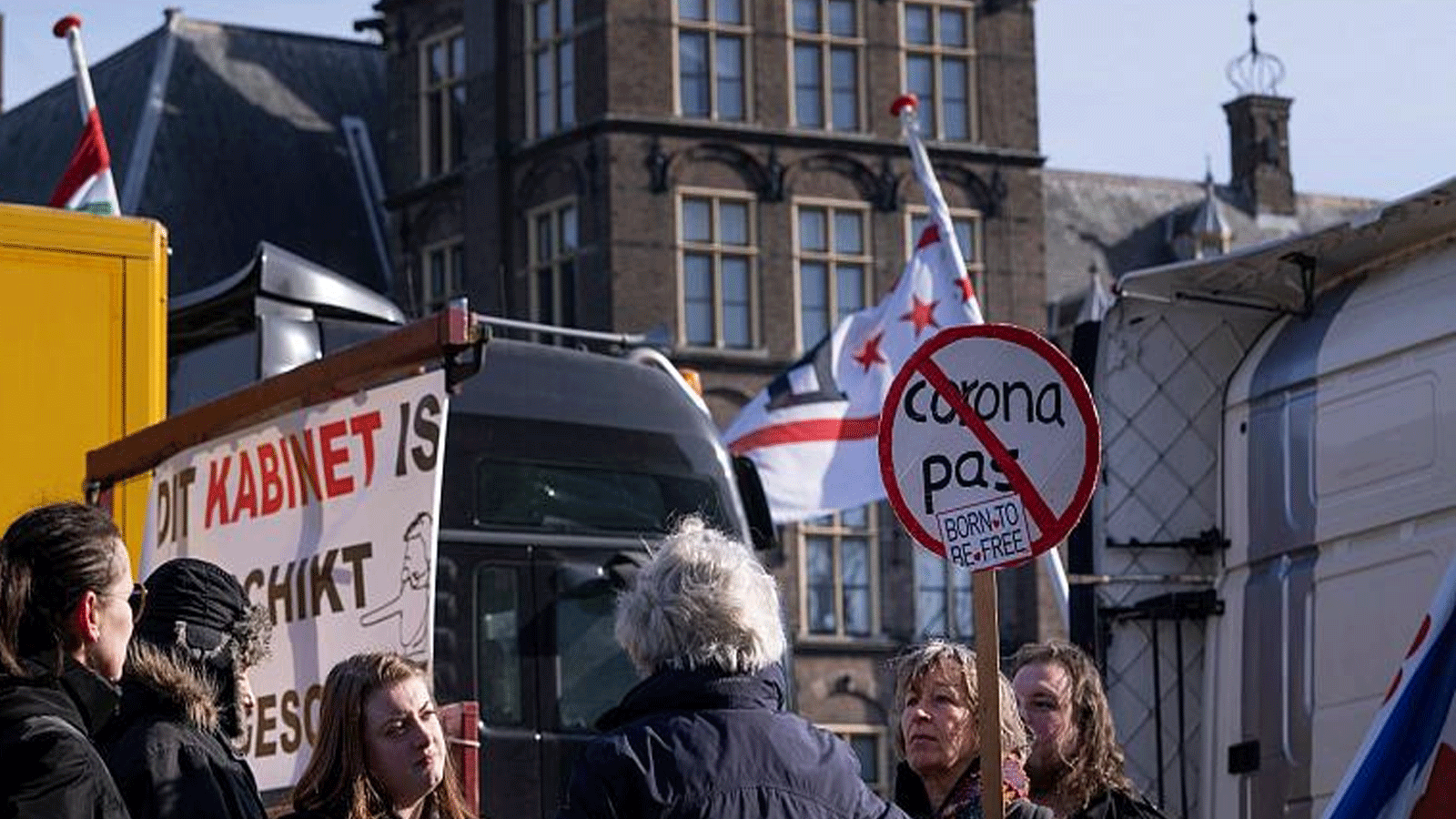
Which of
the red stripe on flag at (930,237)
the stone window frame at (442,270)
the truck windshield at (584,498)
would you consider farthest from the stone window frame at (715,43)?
the truck windshield at (584,498)

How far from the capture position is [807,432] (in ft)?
69.2

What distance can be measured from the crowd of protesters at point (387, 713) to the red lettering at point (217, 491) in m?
3.00

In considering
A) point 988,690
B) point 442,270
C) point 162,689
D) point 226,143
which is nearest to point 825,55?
point 442,270

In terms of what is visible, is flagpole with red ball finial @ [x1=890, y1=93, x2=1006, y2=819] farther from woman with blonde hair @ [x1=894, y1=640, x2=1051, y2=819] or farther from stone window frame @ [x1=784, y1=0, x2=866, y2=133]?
stone window frame @ [x1=784, y1=0, x2=866, y2=133]

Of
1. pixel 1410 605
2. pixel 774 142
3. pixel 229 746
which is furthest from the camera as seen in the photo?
pixel 774 142

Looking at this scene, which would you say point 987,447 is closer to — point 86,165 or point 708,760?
point 708,760

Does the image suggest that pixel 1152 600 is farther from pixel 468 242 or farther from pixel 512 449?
pixel 468 242

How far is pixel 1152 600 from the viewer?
9.17 m

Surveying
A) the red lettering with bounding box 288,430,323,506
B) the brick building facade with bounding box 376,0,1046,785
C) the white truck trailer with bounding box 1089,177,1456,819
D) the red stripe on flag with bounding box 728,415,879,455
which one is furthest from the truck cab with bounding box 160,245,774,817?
the brick building facade with bounding box 376,0,1046,785

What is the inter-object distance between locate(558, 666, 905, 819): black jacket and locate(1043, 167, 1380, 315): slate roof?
157 ft

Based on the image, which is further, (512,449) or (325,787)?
(512,449)

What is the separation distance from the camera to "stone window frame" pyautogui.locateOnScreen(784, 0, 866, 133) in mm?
43969

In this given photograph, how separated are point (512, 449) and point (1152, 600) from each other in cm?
299

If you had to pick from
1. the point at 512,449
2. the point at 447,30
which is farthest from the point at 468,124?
the point at 512,449
